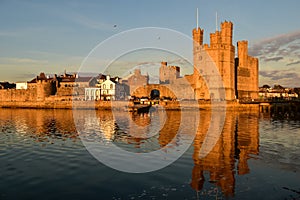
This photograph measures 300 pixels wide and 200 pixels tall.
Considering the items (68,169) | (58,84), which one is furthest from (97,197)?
(58,84)

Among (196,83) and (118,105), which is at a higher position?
(196,83)

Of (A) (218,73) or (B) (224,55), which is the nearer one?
(A) (218,73)

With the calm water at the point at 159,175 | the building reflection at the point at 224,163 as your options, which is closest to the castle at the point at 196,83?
the building reflection at the point at 224,163

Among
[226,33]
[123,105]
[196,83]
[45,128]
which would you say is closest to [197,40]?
[226,33]

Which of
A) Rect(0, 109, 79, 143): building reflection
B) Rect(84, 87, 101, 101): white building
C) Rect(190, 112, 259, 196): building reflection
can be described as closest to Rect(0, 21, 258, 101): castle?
Rect(84, 87, 101, 101): white building

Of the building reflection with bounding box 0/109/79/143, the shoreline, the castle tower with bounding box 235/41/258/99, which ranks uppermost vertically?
the castle tower with bounding box 235/41/258/99

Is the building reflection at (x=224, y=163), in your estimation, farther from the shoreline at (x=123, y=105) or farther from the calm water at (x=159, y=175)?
the shoreline at (x=123, y=105)

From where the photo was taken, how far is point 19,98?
297ft

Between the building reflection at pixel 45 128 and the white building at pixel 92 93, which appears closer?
the building reflection at pixel 45 128

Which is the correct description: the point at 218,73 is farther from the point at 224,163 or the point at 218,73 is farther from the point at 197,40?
the point at 224,163

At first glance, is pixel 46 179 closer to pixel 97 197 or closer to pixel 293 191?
pixel 97 197

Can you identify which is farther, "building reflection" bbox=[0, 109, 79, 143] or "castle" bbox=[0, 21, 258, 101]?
"castle" bbox=[0, 21, 258, 101]

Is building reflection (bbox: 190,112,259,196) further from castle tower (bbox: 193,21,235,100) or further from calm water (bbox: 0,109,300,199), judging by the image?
castle tower (bbox: 193,21,235,100)

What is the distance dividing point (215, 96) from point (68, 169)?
64414 mm
